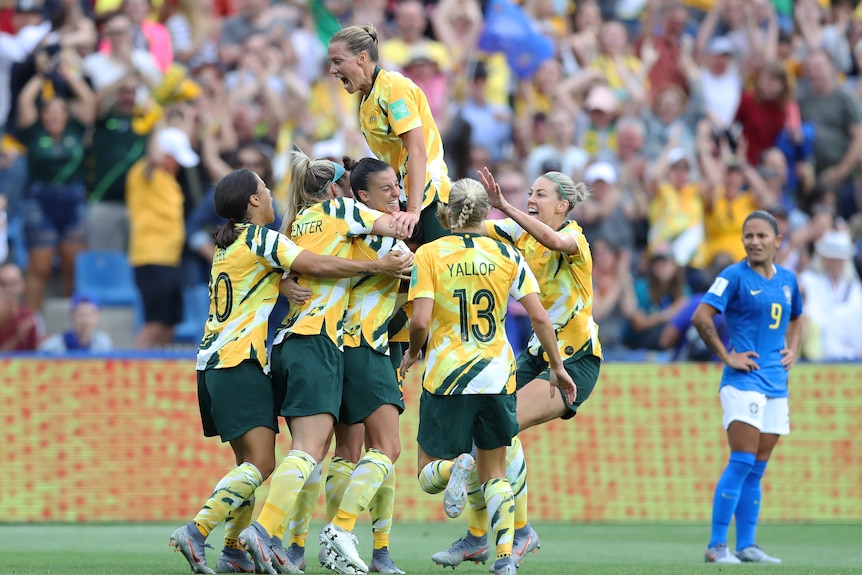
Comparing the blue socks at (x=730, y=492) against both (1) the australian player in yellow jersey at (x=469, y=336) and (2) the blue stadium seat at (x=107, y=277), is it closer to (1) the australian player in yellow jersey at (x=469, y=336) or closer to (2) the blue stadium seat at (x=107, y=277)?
(1) the australian player in yellow jersey at (x=469, y=336)

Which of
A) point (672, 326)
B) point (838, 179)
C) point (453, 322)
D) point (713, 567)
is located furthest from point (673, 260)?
point (453, 322)

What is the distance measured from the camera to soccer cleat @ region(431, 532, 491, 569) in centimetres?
902

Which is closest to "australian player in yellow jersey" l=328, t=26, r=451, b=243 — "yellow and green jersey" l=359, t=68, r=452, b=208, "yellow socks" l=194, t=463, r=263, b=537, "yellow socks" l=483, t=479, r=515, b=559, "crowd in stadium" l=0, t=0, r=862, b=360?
"yellow and green jersey" l=359, t=68, r=452, b=208

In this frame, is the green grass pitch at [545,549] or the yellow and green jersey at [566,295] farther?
the yellow and green jersey at [566,295]

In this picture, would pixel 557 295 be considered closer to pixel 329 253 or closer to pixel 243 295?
pixel 329 253

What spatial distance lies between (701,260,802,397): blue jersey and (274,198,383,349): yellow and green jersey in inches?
128

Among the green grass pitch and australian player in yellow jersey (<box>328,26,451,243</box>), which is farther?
the green grass pitch

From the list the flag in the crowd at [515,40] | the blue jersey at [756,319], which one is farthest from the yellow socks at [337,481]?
the flag in the crowd at [515,40]

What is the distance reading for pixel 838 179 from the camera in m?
17.7

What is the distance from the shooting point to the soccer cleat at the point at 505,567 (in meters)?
8.02

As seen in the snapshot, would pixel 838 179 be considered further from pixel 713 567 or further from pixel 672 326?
pixel 713 567

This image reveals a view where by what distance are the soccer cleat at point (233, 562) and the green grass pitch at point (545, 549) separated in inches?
11.0

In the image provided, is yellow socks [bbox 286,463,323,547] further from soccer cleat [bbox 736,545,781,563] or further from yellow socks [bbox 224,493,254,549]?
soccer cleat [bbox 736,545,781,563]

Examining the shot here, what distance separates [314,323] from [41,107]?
26.8ft
